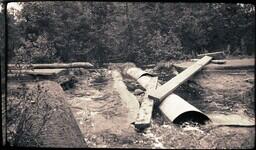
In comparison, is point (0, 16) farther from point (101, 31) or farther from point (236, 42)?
point (236, 42)

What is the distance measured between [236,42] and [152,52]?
2.62 metres

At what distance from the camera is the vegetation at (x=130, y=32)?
965cm

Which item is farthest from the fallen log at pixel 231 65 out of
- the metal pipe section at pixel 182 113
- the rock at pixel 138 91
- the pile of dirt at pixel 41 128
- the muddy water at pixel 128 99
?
the pile of dirt at pixel 41 128

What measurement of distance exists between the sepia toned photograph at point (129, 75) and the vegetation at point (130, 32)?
0.03 metres

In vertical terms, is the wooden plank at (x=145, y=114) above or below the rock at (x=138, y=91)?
below

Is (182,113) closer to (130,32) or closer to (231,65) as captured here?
(231,65)

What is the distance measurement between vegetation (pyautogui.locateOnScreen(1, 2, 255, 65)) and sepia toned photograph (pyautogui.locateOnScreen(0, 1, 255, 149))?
0.11ft

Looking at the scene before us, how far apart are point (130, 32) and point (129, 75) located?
7.50 feet

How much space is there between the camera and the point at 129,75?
9164mm

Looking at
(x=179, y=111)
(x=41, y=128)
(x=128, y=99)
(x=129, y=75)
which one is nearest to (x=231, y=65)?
(x=129, y=75)

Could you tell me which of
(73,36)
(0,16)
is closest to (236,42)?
(73,36)

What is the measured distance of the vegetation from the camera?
9.65 m

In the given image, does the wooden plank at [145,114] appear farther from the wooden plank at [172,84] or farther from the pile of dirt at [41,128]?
the pile of dirt at [41,128]

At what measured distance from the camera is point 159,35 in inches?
406
